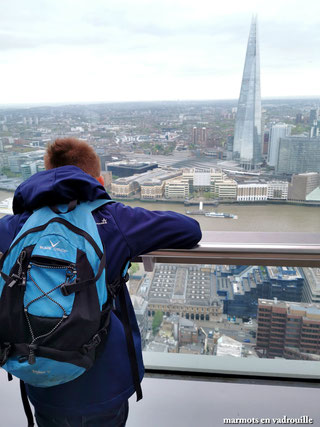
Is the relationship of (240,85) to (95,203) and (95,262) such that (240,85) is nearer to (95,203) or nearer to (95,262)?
(95,203)

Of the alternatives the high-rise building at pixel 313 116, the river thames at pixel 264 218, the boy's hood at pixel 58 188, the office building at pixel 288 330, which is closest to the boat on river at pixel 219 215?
the river thames at pixel 264 218

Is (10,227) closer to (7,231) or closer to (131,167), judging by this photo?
(7,231)

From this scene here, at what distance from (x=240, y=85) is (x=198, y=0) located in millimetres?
496

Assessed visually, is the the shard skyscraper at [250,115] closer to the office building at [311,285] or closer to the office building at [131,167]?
the office building at [131,167]

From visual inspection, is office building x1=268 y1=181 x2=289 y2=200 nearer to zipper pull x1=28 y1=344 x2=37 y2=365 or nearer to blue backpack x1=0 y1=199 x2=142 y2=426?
blue backpack x1=0 y1=199 x2=142 y2=426

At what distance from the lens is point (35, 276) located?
869 mm

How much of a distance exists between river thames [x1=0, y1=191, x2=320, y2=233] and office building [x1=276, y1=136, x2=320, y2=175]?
23 cm

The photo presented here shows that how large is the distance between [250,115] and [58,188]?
52.5 inches

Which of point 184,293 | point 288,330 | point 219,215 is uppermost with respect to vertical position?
A: point 219,215

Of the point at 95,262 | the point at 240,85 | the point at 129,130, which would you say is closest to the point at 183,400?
the point at 95,262

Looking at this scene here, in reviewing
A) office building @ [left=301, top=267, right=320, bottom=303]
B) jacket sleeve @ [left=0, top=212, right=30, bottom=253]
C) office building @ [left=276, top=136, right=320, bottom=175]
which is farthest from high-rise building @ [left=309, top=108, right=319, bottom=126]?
jacket sleeve @ [left=0, top=212, right=30, bottom=253]

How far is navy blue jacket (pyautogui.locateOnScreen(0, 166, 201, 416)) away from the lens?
0.96 m

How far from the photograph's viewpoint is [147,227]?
978 millimetres

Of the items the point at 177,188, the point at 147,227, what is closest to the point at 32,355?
the point at 147,227
